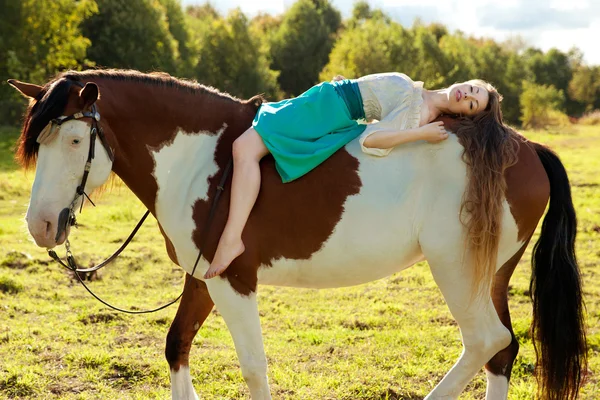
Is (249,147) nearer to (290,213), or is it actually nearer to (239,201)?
(239,201)

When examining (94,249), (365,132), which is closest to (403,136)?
(365,132)

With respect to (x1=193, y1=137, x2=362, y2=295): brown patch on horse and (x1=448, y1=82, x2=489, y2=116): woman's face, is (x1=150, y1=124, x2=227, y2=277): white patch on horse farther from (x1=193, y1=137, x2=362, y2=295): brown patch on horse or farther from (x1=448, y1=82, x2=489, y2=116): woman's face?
(x1=448, y1=82, x2=489, y2=116): woman's face

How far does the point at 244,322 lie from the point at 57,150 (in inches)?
45.1

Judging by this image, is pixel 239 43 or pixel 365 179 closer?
pixel 365 179

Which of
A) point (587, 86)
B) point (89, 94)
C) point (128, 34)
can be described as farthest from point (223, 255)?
point (587, 86)

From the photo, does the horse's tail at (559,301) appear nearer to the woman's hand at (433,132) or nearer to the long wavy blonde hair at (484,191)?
the long wavy blonde hair at (484,191)

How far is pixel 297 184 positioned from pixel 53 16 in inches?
688

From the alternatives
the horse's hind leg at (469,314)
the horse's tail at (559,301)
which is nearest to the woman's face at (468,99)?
the horse's tail at (559,301)

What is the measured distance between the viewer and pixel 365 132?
120 inches

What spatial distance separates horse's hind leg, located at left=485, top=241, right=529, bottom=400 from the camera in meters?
3.31

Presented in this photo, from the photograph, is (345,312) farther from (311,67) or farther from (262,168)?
(311,67)

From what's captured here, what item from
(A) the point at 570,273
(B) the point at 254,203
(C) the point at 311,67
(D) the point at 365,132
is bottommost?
(C) the point at 311,67

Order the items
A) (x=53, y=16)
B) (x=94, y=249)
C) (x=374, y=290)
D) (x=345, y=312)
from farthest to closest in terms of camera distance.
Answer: (x=53, y=16) → (x=94, y=249) → (x=374, y=290) → (x=345, y=312)

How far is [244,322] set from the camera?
2994mm
